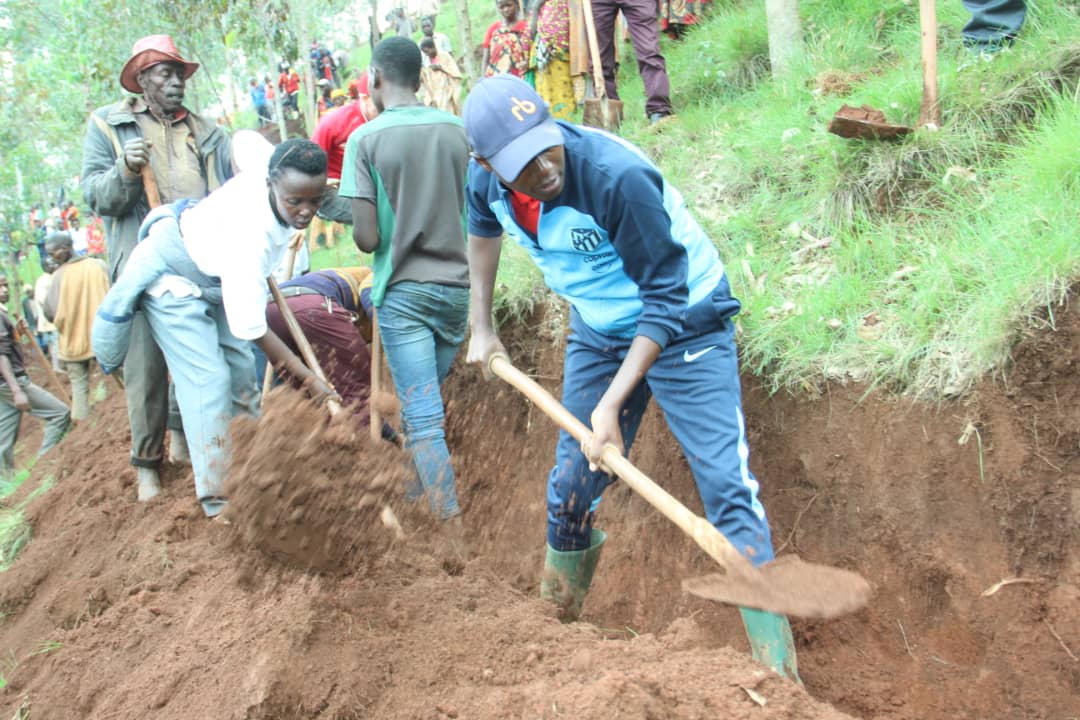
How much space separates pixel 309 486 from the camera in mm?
2965

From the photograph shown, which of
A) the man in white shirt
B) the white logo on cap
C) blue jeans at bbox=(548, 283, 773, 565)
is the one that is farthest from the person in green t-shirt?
the white logo on cap

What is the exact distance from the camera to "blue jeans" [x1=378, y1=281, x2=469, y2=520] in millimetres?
3834

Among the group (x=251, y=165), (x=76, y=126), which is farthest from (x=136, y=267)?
(x=76, y=126)

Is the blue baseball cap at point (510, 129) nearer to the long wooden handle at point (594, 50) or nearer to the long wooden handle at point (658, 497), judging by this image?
the long wooden handle at point (658, 497)

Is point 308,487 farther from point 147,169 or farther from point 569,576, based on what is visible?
point 147,169

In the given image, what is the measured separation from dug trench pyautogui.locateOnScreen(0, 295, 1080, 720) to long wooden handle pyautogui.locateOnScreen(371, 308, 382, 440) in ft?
2.28

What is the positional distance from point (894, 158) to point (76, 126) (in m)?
14.7

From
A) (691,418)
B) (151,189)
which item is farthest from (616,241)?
(151,189)

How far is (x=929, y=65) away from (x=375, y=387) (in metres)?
3.13

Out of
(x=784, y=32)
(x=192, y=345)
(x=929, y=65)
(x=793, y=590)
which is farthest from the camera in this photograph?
(x=784, y=32)

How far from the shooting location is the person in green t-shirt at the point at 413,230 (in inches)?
147

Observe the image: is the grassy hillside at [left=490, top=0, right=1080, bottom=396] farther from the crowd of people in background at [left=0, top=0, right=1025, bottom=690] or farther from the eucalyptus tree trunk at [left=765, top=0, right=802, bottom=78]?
the crowd of people in background at [left=0, top=0, right=1025, bottom=690]

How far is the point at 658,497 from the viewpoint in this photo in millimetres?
2590

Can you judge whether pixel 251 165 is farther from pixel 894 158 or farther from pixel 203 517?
pixel 894 158
